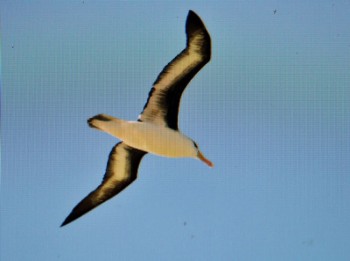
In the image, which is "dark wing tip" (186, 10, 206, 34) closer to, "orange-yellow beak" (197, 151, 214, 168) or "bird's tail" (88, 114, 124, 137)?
"bird's tail" (88, 114, 124, 137)

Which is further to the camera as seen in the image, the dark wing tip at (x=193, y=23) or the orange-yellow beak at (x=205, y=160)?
the orange-yellow beak at (x=205, y=160)

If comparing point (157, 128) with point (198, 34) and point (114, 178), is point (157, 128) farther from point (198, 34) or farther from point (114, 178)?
point (198, 34)

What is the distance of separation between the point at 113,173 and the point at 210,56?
260 cm

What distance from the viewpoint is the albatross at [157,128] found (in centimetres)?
1202

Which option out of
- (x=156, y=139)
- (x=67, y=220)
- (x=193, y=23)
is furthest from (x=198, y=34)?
(x=67, y=220)

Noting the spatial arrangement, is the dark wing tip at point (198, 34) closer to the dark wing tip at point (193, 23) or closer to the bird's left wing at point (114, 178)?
the dark wing tip at point (193, 23)

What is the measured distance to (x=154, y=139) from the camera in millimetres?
12648

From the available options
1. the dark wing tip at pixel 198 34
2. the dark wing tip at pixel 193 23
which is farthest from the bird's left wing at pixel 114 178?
the dark wing tip at pixel 193 23

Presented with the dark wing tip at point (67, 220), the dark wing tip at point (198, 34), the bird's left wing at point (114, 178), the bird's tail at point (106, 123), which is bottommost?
the dark wing tip at point (67, 220)

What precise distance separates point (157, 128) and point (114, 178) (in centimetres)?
136

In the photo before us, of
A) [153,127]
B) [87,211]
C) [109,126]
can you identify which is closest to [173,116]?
[153,127]

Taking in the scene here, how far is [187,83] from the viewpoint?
484 inches

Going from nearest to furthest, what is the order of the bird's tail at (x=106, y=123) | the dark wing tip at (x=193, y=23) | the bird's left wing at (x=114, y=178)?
the bird's tail at (x=106, y=123)
the dark wing tip at (x=193, y=23)
the bird's left wing at (x=114, y=178)

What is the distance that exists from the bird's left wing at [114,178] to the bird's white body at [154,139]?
1.85 feet
